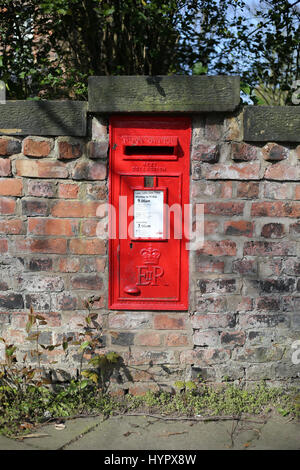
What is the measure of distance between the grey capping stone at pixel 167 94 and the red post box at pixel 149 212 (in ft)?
0.30

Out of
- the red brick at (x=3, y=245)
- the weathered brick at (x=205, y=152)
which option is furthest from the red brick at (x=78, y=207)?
the weathered brick at (x=205, y=152)

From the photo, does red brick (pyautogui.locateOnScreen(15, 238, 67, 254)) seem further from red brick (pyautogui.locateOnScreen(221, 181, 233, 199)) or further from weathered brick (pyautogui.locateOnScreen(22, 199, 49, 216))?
red brick (pyautogui.locateOnScreen(221, 181, 233, 199))

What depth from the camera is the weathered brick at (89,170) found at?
2746 mm

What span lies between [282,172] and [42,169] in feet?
5.42

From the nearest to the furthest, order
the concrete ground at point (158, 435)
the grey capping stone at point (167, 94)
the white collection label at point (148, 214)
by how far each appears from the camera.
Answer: the concrete ground at point (158, 435) < the grey capping stone at point (167, 94) < the white collection label at point (148, 214)

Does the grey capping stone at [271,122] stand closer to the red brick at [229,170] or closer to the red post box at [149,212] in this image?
the red brick at [229,170]

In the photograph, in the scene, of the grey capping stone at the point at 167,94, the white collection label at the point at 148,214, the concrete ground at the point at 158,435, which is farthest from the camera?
the white collection label at the point at 148,214

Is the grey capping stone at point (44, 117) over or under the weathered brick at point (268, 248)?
over

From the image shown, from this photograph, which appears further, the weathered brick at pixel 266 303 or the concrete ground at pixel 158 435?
the weathered brick at pixel 266 303

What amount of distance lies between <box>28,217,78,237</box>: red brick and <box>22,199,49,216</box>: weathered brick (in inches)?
1.9

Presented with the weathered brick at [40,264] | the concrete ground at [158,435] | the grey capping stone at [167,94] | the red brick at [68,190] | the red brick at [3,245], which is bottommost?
the concrete ground at [158,435]

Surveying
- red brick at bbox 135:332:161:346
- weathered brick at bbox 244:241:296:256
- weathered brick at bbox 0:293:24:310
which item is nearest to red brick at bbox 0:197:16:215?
weathered brick at bbox 0:293:24:310

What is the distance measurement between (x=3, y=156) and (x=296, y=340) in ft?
7.96

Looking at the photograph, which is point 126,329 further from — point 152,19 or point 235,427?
point 152,19
